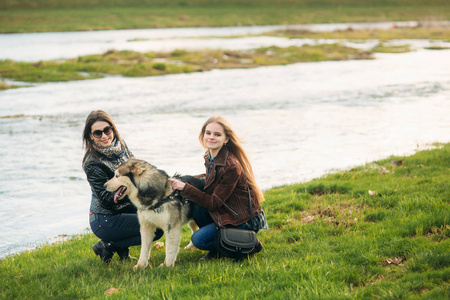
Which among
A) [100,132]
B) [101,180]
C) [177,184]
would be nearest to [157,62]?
[100,132]

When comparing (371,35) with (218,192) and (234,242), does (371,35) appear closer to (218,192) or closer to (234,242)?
(218,192)

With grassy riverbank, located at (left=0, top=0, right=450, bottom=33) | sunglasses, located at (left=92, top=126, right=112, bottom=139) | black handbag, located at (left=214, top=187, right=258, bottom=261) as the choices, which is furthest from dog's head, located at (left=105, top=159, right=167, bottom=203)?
grassy riverbank, located at (left=0, top=0, right=450, bottom=33)

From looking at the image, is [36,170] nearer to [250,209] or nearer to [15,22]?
[250,209]

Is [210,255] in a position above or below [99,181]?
below

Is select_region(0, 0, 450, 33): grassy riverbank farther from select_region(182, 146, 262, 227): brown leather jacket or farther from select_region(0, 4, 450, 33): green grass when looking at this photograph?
select_region(182, 146, 262, 227): brown leather jacket

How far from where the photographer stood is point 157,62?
115 ft

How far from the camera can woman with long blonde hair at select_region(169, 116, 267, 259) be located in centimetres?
561

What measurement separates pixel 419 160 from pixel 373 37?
196 feet

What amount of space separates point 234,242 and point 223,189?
2.30ft

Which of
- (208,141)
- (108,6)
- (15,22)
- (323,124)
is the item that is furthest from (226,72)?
(108,6)

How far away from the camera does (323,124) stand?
56.0ft

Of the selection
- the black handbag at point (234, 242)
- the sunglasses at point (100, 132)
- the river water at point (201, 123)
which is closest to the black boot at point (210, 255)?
the black handbag at point (234, 242)

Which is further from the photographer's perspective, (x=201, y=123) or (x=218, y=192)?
(x=201, y=123)

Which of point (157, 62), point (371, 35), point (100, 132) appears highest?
point (371, 35)
